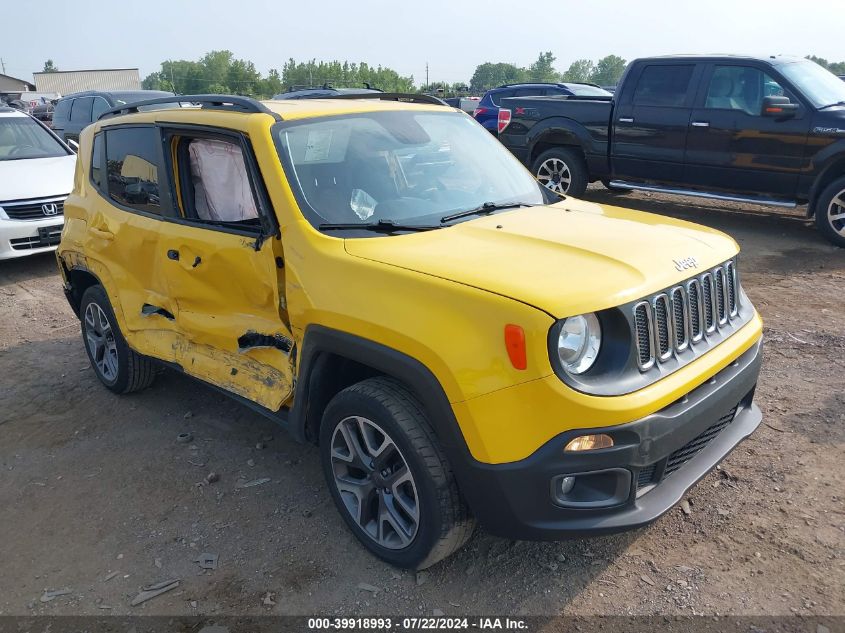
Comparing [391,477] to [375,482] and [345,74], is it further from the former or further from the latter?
[345,74]

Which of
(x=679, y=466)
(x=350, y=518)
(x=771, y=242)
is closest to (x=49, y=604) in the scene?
(x=350, y=518)

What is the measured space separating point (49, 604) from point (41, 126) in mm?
8349

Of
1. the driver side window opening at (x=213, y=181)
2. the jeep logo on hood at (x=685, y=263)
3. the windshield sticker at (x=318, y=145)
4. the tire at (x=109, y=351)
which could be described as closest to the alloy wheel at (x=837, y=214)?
the jeep logo on hood at (x=685, y=263)

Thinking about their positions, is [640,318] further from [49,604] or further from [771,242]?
[771,242]

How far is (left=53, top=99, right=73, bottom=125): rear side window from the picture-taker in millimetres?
14789

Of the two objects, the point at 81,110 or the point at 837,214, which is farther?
the point at 81,110

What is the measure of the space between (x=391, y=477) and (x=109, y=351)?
2.84 m

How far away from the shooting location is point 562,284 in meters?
2.47

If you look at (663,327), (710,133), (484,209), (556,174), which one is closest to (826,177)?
(710,133)

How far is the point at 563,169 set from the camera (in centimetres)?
988

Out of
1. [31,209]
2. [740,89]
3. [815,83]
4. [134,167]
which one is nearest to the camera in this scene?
[134,167]

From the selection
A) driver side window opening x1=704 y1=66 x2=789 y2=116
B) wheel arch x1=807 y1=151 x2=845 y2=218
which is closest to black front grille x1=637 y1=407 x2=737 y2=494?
wheel arch x1=807 y1=151 x2=845 y2=218

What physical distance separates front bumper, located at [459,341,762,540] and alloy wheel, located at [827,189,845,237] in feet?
20.1

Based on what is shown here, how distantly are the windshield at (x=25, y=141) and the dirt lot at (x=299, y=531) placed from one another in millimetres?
5172
